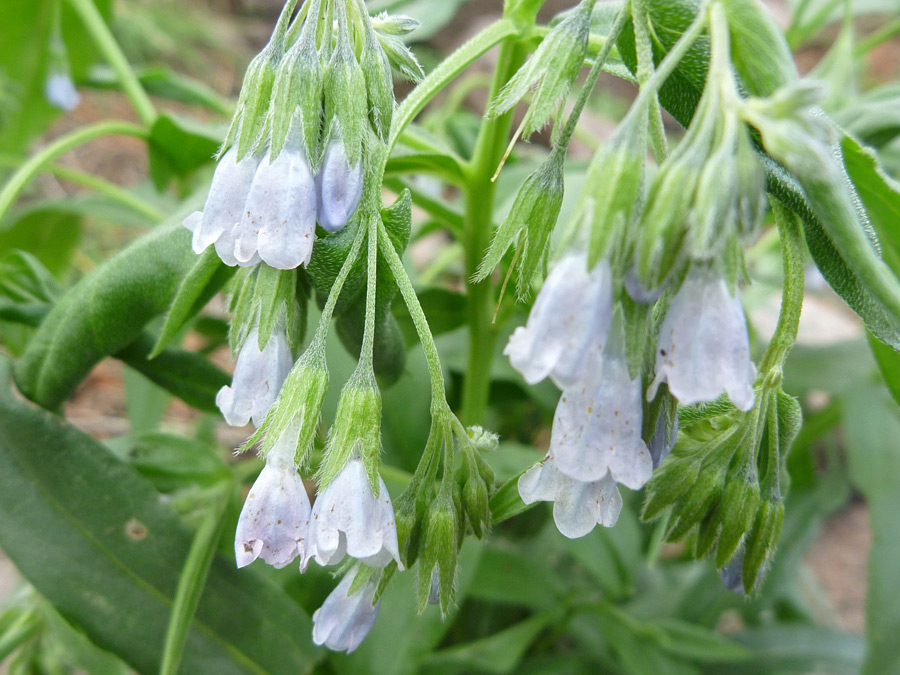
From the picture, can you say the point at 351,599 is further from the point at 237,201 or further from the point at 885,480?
the point at 885,480

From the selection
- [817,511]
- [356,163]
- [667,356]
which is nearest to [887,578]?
[817,511]

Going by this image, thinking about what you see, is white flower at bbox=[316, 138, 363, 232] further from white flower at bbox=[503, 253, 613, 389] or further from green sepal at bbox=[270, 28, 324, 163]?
white flower at bbox=[503, 253, 613, 389]

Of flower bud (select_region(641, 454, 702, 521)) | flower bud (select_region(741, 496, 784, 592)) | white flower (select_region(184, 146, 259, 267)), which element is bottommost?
flower bud (select_region(741, 496, 784, 592))

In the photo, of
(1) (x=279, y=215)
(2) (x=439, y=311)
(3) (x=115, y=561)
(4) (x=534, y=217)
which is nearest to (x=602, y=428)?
(4) (x=534, y=217)

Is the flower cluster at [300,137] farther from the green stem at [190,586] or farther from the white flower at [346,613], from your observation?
the green stem at [190,586]

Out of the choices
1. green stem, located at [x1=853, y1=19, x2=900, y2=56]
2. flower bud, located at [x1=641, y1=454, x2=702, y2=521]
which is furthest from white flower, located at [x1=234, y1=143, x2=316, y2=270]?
green stem, located at [x1=853, y1=19, x2=900, y2=56]

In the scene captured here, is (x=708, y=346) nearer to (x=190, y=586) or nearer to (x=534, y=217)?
(x=534, y=217)
